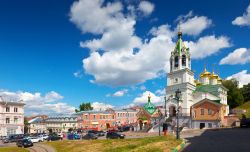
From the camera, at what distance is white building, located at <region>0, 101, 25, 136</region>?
73688mm

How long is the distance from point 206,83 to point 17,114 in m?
55.3

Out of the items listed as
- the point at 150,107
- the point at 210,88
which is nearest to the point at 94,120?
the point at 150,107

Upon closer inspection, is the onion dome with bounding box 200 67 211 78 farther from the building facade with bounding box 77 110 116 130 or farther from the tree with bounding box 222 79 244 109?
the building facade with bounding box 77 110 116 130

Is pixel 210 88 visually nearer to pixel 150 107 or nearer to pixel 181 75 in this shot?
pixel 181 75

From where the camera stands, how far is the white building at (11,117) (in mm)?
73688

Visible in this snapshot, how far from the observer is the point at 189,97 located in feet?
228

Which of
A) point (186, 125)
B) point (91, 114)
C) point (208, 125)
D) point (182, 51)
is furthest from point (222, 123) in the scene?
point (91, 114)

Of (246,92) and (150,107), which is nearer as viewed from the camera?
(150,107)

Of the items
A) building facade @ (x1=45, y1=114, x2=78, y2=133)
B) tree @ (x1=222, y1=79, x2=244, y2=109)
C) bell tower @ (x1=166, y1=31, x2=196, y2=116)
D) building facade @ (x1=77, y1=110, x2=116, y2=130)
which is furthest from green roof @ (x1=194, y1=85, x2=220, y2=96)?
building facade @ (x1=45, y1=114, x2=78, y2=133)

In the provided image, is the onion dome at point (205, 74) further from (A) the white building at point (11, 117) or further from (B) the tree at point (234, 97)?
(A) the white building at point (11, 117)

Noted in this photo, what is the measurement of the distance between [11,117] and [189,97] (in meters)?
48.1

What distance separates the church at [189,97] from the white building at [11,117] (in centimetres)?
4140

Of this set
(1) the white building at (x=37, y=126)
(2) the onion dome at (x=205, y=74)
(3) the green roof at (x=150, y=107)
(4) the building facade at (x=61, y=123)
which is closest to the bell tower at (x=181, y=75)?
(3) the green roof at (x=150, y=107)

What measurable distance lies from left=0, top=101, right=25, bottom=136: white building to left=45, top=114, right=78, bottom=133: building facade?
24382 millimetres
